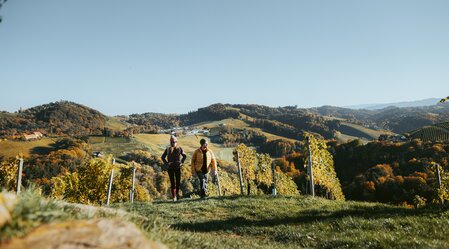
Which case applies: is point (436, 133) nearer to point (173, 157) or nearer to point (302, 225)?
point (302, 225)

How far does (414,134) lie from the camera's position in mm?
14367

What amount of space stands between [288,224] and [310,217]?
1322 mm

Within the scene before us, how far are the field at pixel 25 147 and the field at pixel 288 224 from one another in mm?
155762

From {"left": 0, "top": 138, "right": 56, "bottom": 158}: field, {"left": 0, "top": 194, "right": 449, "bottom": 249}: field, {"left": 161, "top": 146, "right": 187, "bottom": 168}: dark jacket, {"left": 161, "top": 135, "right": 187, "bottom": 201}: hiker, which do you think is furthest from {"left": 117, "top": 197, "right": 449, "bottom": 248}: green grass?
{"left": 0, "top": 138, "right": 56, "bottom": 158}: field

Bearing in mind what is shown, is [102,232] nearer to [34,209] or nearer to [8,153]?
[34,209]

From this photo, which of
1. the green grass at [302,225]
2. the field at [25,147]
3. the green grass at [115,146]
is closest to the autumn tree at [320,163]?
the green grass at [302,225]

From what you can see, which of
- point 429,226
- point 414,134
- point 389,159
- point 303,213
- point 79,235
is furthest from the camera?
point 389,159

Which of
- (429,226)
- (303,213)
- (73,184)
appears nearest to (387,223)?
(429,226)

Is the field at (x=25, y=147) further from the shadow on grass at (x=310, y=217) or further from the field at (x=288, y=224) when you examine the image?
the shadow on grass at (x=310, y=217)

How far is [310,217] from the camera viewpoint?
12180 millimetres

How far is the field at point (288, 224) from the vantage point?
20.9 ft

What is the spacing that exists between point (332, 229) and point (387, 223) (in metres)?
1.64

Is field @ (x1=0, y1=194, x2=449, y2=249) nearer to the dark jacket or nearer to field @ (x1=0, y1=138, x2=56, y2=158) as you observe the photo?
the dark jacket

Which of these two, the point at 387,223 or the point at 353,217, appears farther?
the point at 353,217
